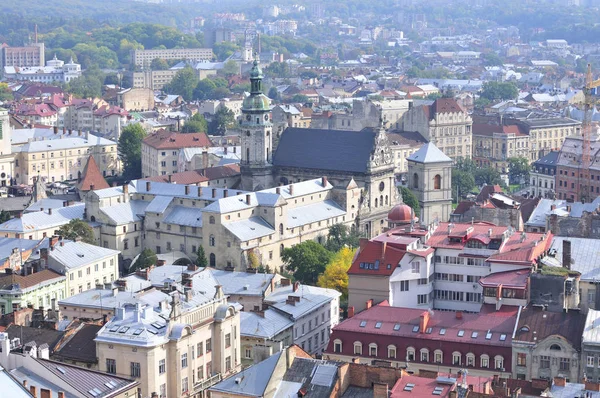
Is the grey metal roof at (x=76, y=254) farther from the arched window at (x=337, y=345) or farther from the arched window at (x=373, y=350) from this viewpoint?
the arched window at (x=373, y=350)

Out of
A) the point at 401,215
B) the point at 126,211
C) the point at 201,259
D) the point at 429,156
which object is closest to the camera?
the point at 201,259

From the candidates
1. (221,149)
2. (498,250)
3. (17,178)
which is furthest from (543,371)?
Result: (17,178)

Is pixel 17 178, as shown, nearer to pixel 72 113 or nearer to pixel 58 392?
pixel 72 113

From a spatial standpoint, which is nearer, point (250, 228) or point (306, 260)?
point (306, 260)

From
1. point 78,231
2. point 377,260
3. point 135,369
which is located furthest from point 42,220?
point 135,369

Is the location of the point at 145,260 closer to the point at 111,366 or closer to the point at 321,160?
the point at 321,160

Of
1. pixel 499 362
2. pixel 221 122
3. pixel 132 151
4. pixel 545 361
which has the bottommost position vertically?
pixel 499 362

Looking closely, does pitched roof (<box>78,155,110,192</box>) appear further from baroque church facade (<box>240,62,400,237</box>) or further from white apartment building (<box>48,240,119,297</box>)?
white apartment building (<box>48,240,119,297</box>)
